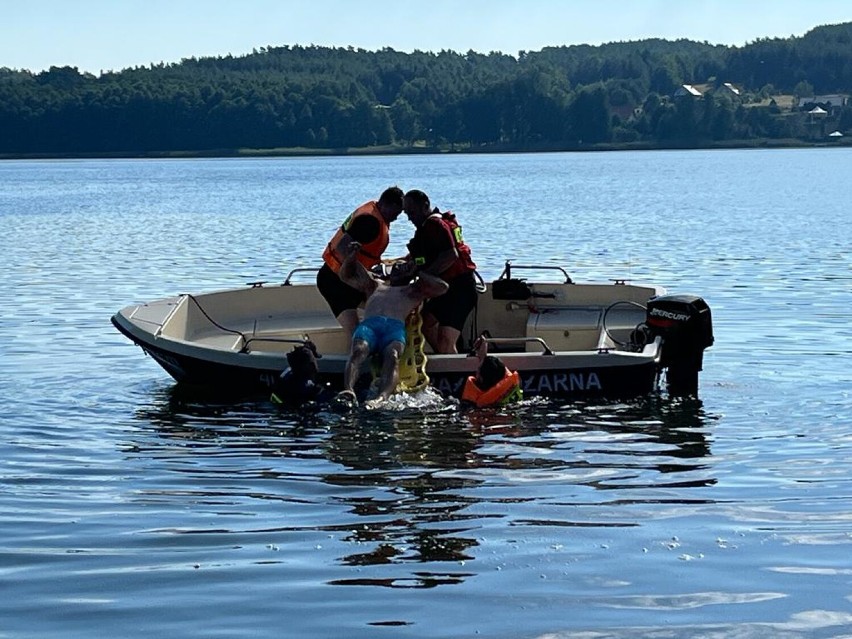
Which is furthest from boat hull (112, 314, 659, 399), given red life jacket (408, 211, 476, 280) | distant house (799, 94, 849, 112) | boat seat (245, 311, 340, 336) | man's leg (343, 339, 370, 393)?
distant house (799, 94, 849, 112)

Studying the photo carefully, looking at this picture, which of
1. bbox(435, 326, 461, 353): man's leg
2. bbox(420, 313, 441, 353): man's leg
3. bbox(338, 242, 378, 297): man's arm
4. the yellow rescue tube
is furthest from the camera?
bbox(420, 313, 441, 353): man's leg

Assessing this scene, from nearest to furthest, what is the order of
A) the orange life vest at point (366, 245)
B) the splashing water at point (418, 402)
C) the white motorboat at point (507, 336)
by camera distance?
the splashing water at point (418, 402)
the white motorboat at point (507, 336)
the orange life vest at point (366, 245)

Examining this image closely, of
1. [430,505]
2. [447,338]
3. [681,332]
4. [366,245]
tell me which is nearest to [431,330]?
[447,338]

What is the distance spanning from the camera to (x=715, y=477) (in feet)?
30.9

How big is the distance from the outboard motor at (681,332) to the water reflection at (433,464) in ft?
0.87

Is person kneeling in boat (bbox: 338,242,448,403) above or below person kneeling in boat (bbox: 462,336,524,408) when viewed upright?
above

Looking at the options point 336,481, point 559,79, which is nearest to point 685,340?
point 336,481

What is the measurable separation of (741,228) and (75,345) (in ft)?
79.0

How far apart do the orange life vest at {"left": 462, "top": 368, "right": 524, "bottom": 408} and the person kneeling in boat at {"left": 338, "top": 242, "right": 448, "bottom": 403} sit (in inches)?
23.9

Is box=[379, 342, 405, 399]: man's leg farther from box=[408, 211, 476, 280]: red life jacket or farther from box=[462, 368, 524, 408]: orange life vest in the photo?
box=[408, 211, 476, 280]: red life jacket

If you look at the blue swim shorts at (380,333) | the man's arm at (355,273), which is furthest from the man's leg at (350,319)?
the blue swim shorts at (380,333)

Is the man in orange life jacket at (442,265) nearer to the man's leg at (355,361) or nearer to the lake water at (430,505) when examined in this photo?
the man's leg at (355,361)

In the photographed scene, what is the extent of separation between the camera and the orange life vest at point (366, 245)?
1189 cm

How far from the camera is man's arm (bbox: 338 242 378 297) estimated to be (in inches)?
464
